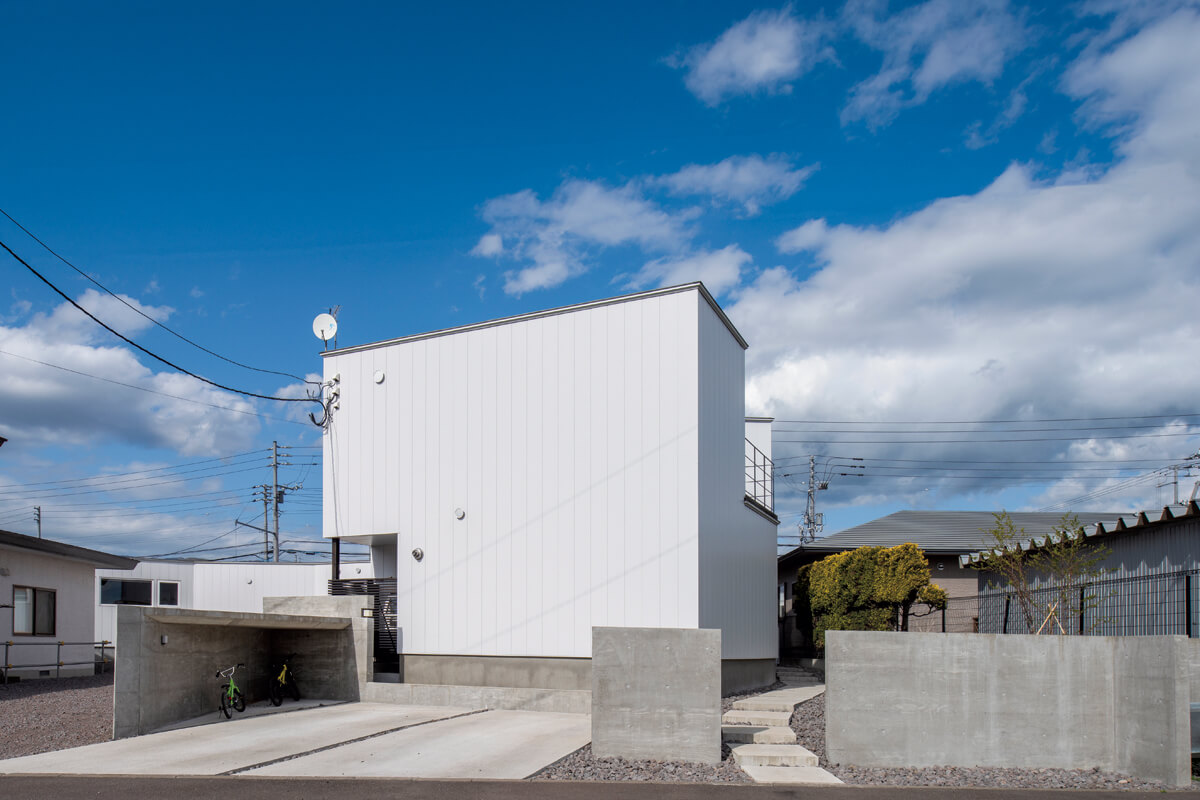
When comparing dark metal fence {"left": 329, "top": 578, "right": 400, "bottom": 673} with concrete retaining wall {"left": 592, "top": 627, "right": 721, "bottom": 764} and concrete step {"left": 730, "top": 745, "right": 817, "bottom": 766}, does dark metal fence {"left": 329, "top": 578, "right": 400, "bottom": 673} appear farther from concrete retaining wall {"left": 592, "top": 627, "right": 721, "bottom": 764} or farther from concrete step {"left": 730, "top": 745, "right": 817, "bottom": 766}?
concrete step {"left": 730, "top": 745, "right": 817, "bottom": 766}

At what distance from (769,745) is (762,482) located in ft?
35.5

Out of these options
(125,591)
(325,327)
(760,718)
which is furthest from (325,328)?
(125,591)

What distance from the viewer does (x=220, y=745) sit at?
1049 cm

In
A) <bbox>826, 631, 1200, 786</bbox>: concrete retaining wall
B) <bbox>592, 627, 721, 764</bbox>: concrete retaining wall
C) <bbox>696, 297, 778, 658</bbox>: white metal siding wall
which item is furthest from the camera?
<bbox>696, 297, 778, 658</bbox>: white metal siding wall

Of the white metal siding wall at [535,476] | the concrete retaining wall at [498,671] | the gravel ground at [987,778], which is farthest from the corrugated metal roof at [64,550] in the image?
the gravel ground at [987,778]

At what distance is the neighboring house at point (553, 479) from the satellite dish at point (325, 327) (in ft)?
2.07

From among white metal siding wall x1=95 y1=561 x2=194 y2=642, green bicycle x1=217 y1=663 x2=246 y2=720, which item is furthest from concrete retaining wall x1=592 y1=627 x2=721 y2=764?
white metal siding wall x1=95 y1=561 x2=194 y2=642

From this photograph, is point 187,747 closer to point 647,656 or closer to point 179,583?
point 647,656

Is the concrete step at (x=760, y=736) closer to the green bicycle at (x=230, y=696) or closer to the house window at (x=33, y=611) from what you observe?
the green bicycle at (x=230, y=696)

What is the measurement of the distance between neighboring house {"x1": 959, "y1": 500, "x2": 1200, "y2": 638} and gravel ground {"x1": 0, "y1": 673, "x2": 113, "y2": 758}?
11412mm

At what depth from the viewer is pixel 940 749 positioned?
920 cm

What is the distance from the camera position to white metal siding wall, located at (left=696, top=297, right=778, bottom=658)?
1480 cm

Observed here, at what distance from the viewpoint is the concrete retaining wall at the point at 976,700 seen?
9133 mm

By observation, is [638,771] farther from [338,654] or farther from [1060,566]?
[338,654]
